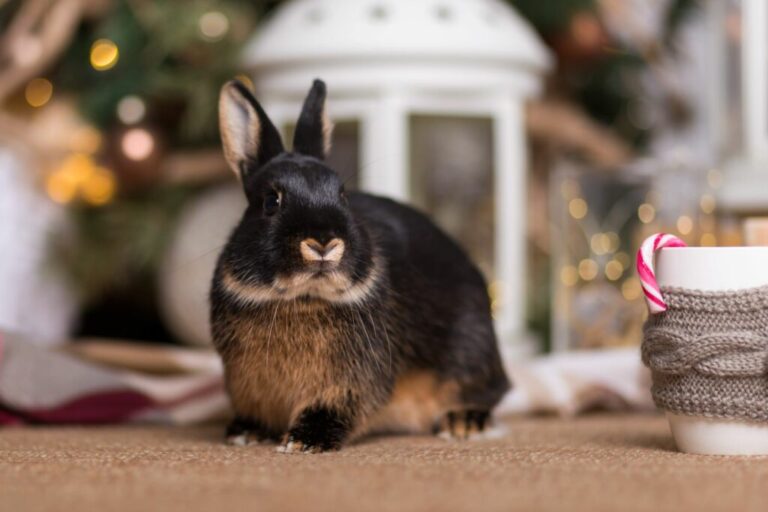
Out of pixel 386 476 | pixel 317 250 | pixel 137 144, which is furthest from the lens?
pixel 137 144

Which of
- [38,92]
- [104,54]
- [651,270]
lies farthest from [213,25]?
[651,270]

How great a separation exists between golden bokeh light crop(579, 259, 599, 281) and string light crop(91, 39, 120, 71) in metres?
0.87

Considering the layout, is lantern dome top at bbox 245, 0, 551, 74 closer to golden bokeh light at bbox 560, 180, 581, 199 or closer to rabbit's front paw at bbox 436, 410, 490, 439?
golden bokeh light at bbox 560, 180, 581, 199

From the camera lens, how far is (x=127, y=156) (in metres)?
1.67

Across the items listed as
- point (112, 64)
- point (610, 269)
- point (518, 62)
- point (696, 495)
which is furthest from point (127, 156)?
point (696, 495)

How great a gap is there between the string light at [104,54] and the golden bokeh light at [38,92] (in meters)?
0.18

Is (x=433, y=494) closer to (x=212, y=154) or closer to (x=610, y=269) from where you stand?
(x=610, y=269)

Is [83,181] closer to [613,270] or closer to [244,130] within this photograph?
[244,130]

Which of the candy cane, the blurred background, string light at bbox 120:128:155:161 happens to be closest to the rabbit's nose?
the candy cane

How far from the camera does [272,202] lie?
1022 millimetres

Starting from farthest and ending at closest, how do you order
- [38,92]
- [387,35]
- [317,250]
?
[38,92], [387,35], [317,250]

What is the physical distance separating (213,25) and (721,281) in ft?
3.44

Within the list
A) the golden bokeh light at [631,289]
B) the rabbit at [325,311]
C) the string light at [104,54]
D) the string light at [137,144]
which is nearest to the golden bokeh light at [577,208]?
the golden bokeh light at [631,289]

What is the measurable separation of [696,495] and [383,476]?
0.25 metres
